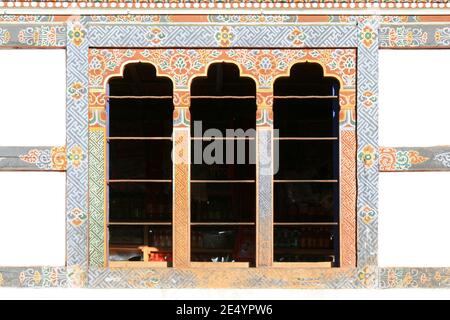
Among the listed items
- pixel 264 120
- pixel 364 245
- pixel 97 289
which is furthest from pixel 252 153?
pixel 97 289

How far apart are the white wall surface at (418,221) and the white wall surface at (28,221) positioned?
8.37 feet

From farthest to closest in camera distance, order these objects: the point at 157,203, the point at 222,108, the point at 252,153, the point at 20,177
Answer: the point at 222,108, the point at 157,203, the point at 252,153, the point at 20,177

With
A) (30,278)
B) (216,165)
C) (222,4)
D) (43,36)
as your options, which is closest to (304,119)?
(216,165)

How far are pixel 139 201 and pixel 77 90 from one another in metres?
3.19

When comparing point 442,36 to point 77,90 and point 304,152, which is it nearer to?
point 77,90

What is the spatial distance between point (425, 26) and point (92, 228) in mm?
3048

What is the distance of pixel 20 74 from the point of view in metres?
5.83

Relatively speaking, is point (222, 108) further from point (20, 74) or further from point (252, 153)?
point (20, 74)

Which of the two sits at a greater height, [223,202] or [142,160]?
[142,160]

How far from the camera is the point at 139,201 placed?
887 cm

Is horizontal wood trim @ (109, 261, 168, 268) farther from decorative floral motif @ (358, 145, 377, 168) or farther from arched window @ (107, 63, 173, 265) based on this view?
decorative floral motif @ (358, 145, 377, 168)

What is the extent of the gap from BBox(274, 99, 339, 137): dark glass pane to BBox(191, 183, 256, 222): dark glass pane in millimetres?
962

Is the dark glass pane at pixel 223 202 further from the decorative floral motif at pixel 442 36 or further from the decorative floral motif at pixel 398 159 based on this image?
the decorative floral motif at pixel 442 36

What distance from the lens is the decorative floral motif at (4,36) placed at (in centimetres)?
583
